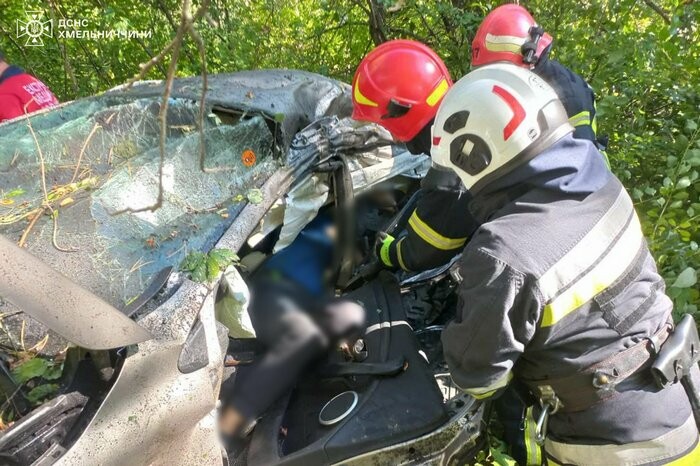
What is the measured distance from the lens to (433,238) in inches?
88.9

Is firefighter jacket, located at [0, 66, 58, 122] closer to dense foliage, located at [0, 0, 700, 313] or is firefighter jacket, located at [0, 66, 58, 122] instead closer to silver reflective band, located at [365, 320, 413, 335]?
dense foliage, located at [0, 0, 700, 313]

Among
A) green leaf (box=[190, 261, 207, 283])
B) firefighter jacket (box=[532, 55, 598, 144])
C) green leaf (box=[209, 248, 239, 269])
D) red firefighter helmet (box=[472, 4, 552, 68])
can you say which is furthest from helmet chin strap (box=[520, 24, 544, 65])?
green leaf (box=[190, 261, 207, 283])

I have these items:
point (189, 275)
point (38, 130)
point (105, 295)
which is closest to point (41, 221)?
point (105, 295)

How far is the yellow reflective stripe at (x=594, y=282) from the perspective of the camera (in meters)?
1.45

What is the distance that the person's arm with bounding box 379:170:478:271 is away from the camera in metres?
2.20

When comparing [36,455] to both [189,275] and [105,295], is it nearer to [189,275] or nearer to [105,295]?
[105,295]

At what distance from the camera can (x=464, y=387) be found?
5.56 feet

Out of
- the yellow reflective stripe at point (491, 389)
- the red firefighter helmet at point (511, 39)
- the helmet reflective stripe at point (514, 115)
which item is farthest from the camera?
the red firefighter helmet at point (511, 39)

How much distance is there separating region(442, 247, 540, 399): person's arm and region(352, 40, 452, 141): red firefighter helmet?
3.91ft

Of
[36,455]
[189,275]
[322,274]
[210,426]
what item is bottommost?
[322,274]

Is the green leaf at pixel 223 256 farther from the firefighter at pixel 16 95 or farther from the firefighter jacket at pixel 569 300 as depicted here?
the firefighter at pixel 16 95

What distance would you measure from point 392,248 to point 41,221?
1.39 metres

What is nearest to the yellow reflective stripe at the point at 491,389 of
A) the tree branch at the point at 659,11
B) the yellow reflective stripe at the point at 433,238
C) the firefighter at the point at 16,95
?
the yellow reflective stripe at the point at 433,238

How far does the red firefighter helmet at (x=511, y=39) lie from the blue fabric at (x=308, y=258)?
1671 millimetres
